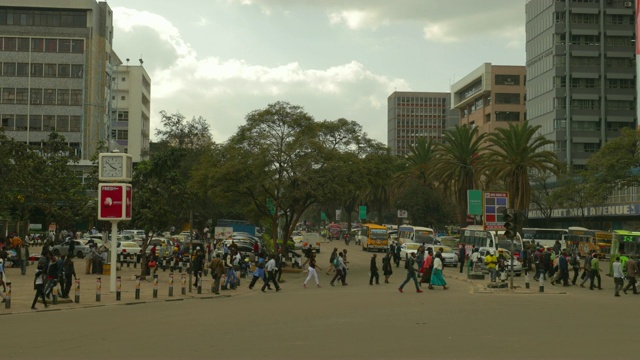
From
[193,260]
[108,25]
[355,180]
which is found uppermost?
[108,25]

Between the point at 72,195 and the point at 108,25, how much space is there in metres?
36.6

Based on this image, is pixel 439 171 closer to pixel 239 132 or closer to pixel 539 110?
pixel 239 132

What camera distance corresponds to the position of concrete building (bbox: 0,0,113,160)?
8331 centimetres

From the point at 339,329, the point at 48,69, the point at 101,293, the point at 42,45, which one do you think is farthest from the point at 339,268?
the point at 42,45

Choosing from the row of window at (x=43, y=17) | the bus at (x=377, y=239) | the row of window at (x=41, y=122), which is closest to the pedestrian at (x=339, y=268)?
the bus at (x=377, y=239)

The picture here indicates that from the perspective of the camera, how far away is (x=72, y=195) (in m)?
59.4

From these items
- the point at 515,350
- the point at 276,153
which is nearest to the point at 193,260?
the point at 276,153

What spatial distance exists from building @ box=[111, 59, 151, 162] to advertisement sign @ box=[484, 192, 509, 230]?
264 feet

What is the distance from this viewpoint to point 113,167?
29.3 metres

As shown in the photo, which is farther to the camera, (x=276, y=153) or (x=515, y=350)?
(x=276, y=153)

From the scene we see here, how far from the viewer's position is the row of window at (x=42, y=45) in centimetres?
8331

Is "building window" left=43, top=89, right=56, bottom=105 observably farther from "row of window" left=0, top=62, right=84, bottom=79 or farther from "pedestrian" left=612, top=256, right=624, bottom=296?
"pedestrian" left=612, top=256, right=624, bottom=296

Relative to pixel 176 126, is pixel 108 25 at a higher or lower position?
higher

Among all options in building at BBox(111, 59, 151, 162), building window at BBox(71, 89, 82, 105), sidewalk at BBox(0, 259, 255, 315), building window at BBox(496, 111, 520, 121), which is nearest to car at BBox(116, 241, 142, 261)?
sidewalk at BBox(0, 259, 255, 315)
